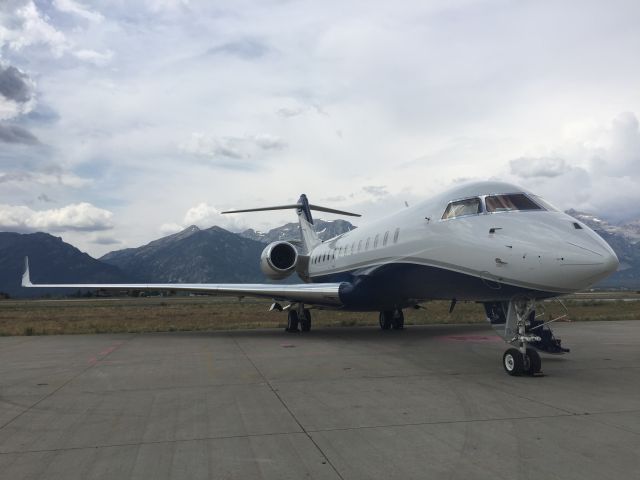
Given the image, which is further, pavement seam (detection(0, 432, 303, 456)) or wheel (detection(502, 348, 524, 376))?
wheel (detection(502, 348, 524, 376))

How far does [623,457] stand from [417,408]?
97.6 inches

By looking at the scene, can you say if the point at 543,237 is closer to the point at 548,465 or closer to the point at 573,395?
the point at 573,395

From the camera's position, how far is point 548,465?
4.52 metres

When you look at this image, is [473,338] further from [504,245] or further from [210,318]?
[210,318]

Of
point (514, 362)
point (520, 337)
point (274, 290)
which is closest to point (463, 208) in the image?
point (520, 337)

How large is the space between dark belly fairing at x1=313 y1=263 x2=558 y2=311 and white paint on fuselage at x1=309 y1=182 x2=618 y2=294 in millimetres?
169

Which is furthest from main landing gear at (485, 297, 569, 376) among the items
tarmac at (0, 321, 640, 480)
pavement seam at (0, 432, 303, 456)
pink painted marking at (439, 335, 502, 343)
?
pavement seam at (0, 432, 303, 456)

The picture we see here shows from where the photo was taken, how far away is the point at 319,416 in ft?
20.7

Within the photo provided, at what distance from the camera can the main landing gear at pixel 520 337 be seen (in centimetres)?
899

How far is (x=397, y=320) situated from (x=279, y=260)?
6031mm

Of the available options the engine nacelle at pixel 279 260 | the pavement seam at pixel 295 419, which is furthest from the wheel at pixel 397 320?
the pavement seam at pixel 295 419

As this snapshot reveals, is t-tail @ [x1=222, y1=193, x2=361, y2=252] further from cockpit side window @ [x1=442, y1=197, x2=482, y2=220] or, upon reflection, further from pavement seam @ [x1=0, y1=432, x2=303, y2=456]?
pavement seam @ [x1=0, y1=432, x2=303, y2=456]

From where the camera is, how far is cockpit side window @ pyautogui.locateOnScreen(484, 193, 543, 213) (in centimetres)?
966

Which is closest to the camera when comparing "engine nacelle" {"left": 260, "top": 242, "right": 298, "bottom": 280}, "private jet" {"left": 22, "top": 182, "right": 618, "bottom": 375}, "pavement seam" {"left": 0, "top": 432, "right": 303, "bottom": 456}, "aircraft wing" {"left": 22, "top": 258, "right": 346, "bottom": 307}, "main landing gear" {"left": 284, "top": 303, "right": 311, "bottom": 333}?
"pavement seam" {"left": 0, "top": 432, "right": 303, "bottom": 456}
